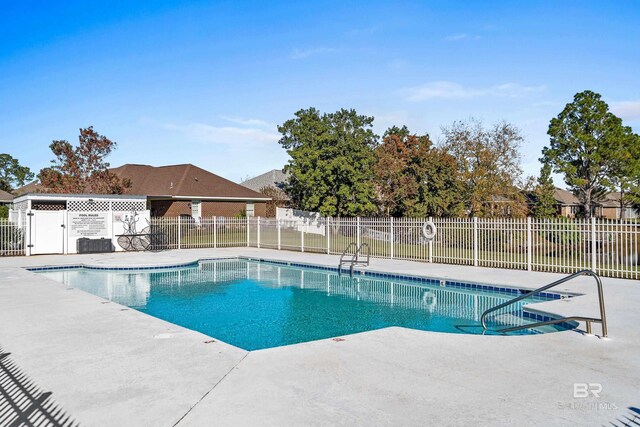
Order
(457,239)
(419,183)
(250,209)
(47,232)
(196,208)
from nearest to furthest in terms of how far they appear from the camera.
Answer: (457,239), (47,232), (419,183), (196,208), (250,209)

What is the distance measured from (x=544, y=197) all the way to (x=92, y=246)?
29.3m

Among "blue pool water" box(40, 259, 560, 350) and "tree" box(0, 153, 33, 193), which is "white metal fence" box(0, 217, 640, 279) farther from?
"tree" box(0, 153, 33, 193)

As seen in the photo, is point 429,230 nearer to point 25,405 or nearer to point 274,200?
point 25,405

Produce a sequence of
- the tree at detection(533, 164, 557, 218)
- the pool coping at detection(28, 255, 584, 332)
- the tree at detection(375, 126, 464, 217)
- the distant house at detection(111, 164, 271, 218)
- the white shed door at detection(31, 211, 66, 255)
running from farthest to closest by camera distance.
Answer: the tree at detection(533, 164, 557, 218) → the distant house at detection(111, 164, 271, 218) → the tree at detection(375, 126, 464, 217) → the white shed door at detection(31, 211, 66, 255) → the pool coping at detection(28, 255, 584, 332)

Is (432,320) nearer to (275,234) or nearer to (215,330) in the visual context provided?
(215,330)

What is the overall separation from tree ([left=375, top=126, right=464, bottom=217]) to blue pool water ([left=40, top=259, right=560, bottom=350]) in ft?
40.6

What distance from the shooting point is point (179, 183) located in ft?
109

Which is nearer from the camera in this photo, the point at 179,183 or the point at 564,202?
the point at 179,183

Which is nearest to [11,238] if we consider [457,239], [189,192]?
[189,192]

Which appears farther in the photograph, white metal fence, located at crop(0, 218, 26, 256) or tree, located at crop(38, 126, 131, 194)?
tree, located at crop(38, 126, 131, 194)

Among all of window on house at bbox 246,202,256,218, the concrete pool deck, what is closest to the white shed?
the concrete pool deck

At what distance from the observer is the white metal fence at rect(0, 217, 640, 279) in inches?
511

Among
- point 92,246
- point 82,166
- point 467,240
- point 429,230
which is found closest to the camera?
point 467,240

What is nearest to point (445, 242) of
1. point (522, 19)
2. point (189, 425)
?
point (522, 19)
